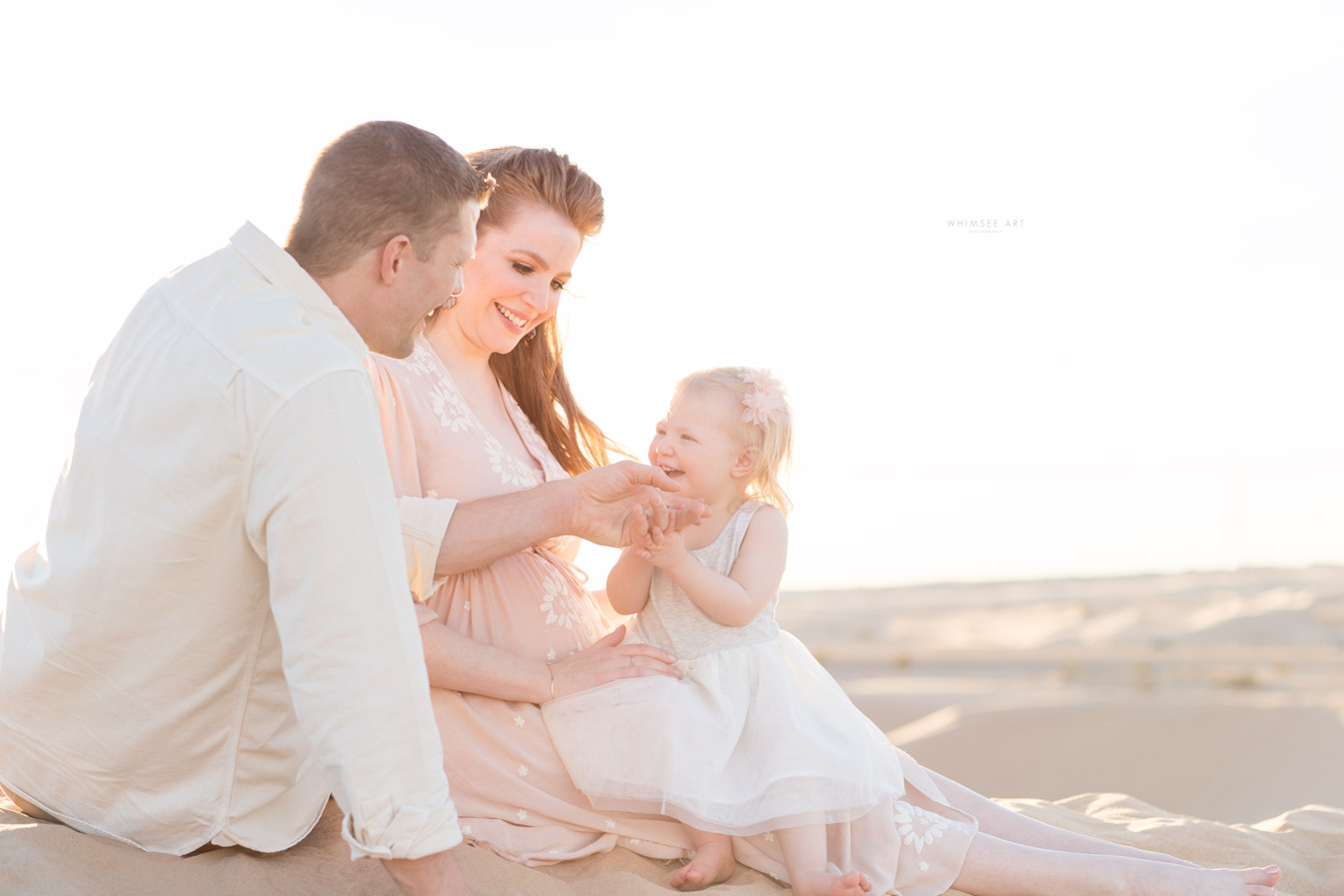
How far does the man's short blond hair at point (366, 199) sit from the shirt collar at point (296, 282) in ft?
0.23

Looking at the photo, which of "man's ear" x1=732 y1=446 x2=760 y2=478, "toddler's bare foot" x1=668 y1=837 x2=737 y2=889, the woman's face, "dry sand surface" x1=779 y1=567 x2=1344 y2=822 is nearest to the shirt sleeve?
"toddler's bare foot" x1=668 y1=837 x2=737 y2=889

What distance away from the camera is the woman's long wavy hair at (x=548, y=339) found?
3.01 m

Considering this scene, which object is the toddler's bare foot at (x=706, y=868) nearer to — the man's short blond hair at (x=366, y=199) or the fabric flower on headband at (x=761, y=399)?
Answer: the fabric flower on headband at (x=761, y=399)

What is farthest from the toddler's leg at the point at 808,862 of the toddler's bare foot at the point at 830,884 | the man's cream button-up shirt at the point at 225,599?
the man's cream button-up shirt at the point at 225,599

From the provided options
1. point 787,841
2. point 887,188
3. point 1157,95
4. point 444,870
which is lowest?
point 787,841

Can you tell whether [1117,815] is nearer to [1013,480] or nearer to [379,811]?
[379,811]

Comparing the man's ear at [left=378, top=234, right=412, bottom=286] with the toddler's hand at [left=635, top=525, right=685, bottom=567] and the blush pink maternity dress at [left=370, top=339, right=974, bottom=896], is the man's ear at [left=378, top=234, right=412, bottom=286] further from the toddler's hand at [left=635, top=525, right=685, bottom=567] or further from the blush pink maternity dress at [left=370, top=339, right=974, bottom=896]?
the toddler's hand at [left=635, top=525, right=685, bottom=567]

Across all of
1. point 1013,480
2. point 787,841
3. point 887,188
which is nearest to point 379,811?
point 787,841

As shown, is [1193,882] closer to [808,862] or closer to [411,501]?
[808,862]

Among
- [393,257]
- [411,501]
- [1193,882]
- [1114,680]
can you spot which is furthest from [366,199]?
[1114,680]

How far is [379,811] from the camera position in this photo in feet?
5.52

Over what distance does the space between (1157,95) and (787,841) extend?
11291mm

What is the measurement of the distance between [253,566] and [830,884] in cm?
134

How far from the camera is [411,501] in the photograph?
249cm
